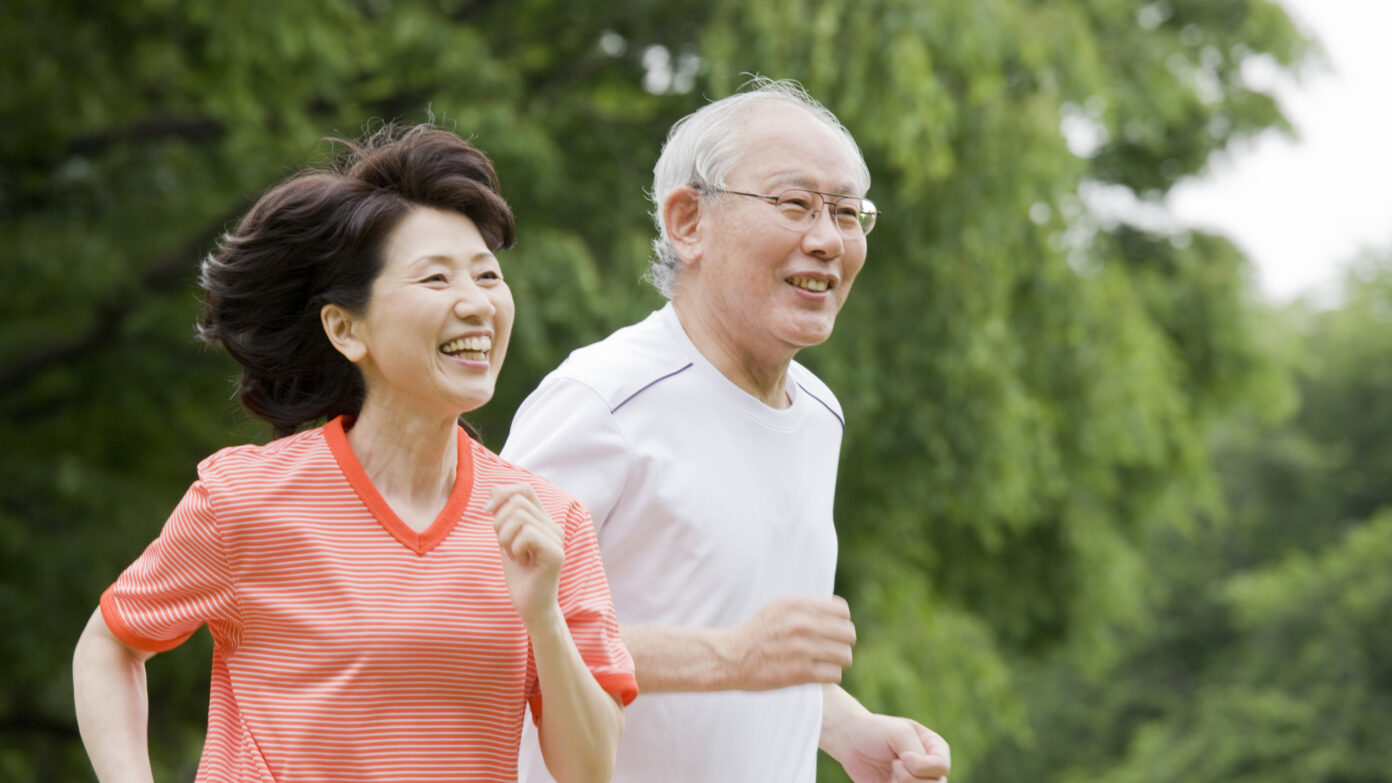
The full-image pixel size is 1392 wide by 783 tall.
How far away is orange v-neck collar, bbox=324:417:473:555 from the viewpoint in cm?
191

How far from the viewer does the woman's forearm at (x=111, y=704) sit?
6.04 ft

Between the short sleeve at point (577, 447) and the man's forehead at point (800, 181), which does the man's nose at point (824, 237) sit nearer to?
the man's forehead at point (800, 181)

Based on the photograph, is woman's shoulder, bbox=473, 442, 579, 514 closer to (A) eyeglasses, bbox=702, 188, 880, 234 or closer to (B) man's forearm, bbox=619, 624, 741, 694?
(B) man's forearm, bbox=619, 624, 741, 694

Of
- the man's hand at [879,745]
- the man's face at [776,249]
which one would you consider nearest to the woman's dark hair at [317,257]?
the man's face at [776,249]

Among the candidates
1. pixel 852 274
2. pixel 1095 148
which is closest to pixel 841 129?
pixel 852 274

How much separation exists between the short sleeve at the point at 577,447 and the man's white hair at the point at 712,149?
1.38 feet

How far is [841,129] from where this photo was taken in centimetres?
287

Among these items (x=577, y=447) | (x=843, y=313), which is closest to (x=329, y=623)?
(x=577, y=447)

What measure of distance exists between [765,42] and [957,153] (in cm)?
121

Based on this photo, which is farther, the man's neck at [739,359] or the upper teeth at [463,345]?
the man's neck at [739,359]

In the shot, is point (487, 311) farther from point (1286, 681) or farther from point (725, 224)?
point (1286, 681)

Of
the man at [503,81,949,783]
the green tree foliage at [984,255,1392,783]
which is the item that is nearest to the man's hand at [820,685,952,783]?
the man at [503,81,949,783]

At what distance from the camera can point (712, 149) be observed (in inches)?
110

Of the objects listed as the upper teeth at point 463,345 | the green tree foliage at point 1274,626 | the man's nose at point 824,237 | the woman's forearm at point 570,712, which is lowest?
the woman's forearm at point 570,712
